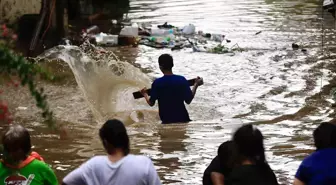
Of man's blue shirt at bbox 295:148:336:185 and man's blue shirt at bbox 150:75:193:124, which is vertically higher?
man's blue shirt at bbox 295:148:336:185

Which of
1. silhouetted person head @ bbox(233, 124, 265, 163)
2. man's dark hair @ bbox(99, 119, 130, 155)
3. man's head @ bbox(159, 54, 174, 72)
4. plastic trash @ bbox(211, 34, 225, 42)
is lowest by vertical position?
plastic trash @ bbox(211, 34, 225, 42)

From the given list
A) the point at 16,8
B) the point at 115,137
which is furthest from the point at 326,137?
the point at 16,8

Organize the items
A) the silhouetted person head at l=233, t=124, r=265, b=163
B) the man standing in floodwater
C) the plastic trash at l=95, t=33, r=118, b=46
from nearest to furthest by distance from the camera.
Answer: the silhouetted person head at l=233, t=124, r=265, b=163 → the man standing in floodwater → the plastic trash at l=95, t=33, r=118, b=46

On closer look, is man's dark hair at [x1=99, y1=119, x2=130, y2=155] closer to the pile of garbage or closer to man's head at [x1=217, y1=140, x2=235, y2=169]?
man's head at [x1=217, y1=140, x2=235, y2=169]

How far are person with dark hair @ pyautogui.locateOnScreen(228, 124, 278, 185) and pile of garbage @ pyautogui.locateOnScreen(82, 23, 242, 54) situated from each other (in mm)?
12853

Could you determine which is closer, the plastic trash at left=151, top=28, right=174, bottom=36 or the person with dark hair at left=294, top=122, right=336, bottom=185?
the person with dark hair at left=294, top=122, right=336, bottom=185

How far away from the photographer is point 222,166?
459 centimetres

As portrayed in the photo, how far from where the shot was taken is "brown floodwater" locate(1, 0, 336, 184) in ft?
27.1

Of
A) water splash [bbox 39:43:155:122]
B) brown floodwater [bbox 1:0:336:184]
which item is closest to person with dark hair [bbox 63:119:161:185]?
brown floodwater [bbox 1:0:336:184]

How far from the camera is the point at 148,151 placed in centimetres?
836

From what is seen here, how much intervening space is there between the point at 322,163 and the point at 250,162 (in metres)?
0.49

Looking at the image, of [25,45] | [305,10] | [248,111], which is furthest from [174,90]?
[305,10]

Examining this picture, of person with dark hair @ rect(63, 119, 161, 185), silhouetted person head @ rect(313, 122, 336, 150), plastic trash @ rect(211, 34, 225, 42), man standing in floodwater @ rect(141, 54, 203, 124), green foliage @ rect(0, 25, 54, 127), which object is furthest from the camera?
plastic trash @ rect(211, 34, 225, 42)

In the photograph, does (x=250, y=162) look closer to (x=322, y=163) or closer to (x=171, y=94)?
(x=322, y=163)
